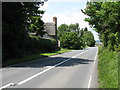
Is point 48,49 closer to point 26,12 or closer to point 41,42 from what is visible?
point 41,42

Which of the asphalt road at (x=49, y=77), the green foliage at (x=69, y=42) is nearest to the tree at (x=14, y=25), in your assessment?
the asphalt road at (x=49, y=77)

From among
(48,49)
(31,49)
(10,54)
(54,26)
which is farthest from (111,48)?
(54,26)

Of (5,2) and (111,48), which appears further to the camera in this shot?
(5,2)

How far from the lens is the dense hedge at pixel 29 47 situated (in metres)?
24.8

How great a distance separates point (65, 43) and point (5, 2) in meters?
57.9

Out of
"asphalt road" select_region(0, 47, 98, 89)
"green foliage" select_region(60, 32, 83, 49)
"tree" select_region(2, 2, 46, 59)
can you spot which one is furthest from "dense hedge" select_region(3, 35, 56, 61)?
"green foliage" select_region(60, 32, 83, 49)

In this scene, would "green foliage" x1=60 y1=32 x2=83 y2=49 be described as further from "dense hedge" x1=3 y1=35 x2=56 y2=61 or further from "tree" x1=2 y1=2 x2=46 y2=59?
"tree" x1=2 y1=2 x2=46 y2=59

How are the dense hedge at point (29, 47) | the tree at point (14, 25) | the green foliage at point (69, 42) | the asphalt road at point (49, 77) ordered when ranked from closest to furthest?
the asphalt road at point (49, 77), the tree at point (14, 25), the dense hedge at point (29, 47), the green foliage at point (69, 42)

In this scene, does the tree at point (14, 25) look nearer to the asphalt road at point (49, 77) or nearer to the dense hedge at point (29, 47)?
the dense hedge at point (29, 47)

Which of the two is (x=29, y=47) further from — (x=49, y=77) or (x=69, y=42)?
(x=69, y=42)

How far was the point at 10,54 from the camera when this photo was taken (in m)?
25.0

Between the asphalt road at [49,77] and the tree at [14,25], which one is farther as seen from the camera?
the tree at [14,25]

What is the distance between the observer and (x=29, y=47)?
3628 centimetres

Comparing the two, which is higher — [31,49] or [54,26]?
[54,26]
